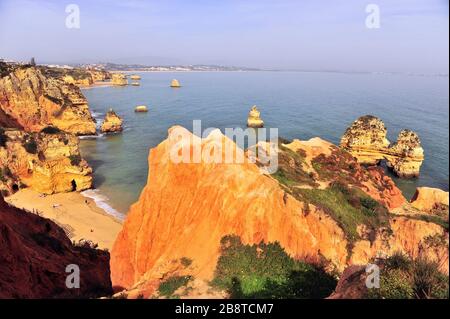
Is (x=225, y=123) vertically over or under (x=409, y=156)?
over

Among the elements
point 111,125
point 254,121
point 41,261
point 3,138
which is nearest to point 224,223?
point 41,261

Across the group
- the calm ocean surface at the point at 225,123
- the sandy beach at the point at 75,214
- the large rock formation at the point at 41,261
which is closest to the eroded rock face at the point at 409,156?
the calm ocean surface at the point at 225,123

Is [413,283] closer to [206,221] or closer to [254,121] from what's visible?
[206,221]

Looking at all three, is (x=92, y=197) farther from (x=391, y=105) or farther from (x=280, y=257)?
(x=391, y=105)

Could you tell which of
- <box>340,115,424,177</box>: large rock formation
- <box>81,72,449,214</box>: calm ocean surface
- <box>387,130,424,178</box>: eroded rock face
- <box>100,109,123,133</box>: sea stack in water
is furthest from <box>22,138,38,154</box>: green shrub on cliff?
<box>387,130,424,178</box>: eroded rock face

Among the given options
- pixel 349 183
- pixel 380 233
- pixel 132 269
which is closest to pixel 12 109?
pixel 132 269
